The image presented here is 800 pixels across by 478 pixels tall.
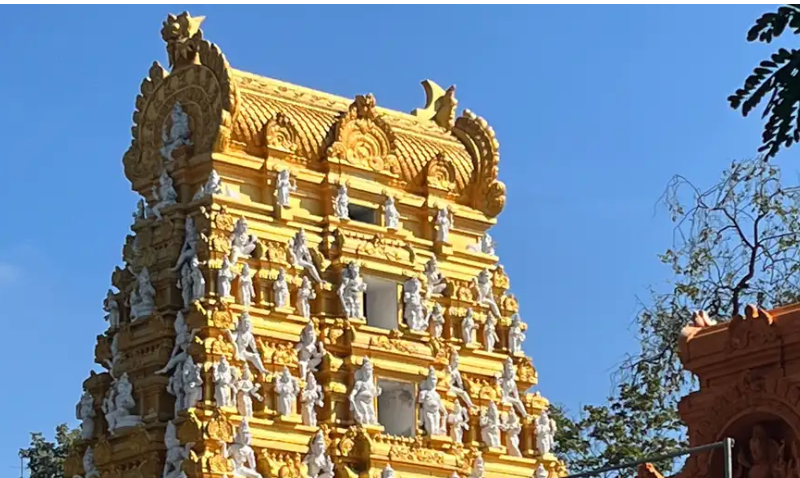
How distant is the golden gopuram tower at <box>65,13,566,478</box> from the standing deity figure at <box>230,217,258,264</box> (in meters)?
0.03

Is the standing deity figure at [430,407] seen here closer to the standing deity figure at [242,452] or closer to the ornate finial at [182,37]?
the standing deity figure at [242,452]

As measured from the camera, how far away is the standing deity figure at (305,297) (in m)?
28.3

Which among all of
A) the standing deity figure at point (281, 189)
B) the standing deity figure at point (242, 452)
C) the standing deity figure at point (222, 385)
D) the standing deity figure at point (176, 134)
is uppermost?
the standing deity figure at point (176, 134)

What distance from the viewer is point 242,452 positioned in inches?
1048

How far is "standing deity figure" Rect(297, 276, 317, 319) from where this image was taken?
28312mm

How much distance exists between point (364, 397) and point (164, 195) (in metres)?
4.88

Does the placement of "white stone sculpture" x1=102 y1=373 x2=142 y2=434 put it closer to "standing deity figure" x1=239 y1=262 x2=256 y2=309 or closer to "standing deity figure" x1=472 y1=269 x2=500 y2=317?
"standing deity figure" x1=239 y1=262 x2=256 y2=309

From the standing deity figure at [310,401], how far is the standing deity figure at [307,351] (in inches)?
7.1

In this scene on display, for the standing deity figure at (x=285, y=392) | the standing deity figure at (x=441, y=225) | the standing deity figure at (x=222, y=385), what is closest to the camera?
the standing deity figure at (x=222, y=385)

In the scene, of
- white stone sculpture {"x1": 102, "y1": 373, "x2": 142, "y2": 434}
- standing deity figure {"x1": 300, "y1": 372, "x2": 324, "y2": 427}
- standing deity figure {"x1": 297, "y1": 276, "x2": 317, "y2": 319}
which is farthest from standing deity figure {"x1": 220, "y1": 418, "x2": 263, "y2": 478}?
standing deity figure {"x1": 297, "y1": 276, "x2": 317, "y2": 319}

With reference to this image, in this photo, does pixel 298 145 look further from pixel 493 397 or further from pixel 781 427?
pixel 781 427

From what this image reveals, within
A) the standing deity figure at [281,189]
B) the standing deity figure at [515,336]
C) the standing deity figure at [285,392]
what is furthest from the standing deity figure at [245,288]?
the standing deity figure at [515,336]

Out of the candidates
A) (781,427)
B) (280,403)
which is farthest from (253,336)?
(781,427)

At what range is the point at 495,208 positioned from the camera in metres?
31.7
